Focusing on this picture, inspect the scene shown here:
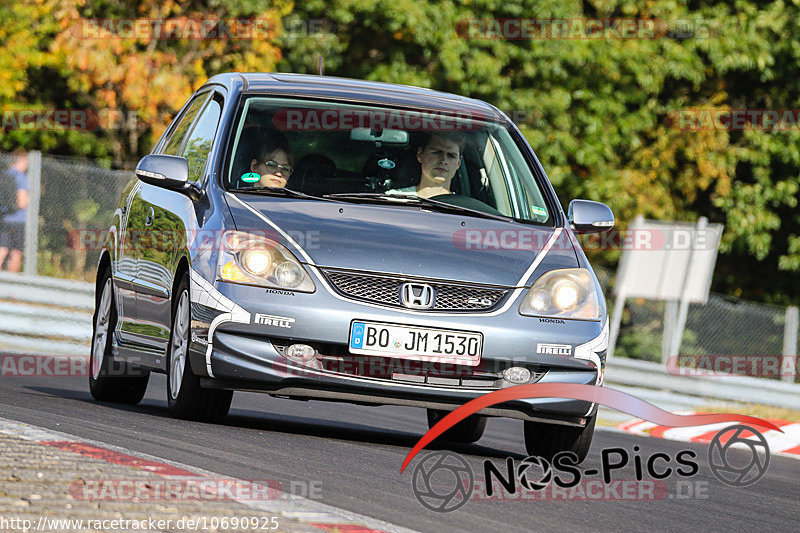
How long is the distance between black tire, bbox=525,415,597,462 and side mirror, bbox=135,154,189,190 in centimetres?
221

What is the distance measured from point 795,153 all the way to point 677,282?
1133 centimetres

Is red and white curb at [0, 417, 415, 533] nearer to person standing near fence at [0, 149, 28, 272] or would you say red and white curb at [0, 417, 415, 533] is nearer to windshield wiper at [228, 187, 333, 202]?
windshield wiper at [228, 187, 333, 202]

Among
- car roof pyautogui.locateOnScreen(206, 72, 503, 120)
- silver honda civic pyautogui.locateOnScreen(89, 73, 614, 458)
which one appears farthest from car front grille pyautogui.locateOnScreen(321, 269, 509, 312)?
car roof pyautogui.locateOnScreen(206, 72, 503, 120)

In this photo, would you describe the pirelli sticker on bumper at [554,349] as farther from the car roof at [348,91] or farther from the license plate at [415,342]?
the car roof at [348,91]

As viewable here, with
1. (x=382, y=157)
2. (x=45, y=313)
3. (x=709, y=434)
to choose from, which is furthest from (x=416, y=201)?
(x=45, y=313)

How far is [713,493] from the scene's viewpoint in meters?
7.28

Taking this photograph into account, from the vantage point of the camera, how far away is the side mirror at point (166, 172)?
769cm

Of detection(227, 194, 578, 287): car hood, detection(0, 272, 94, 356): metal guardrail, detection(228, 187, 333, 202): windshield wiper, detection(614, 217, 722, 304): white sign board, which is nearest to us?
detection(227, 194, 578, 287): car hood

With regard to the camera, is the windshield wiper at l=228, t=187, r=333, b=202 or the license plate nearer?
the license plate

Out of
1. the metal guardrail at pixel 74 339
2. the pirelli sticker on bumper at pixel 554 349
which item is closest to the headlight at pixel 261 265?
the pirelli sticker on bumper at pixel 554 349

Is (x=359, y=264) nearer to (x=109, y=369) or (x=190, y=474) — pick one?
(x=190, y=474)

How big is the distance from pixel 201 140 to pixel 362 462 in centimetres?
251

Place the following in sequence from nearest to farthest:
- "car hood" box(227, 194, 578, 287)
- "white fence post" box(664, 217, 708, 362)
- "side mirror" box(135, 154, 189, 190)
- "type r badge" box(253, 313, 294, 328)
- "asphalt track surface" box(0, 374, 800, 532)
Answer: "asphalt track surface" box(0, 374, 800, 532) < "type r badge" box(253, 313, 294, 328) < "car hood" box(227, 194, 578, 287) < "side mirror" box(135, 154, 189, 190) < "white fence post" box(664, 217, 708, 362)

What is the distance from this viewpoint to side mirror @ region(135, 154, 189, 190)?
769 centimetres
